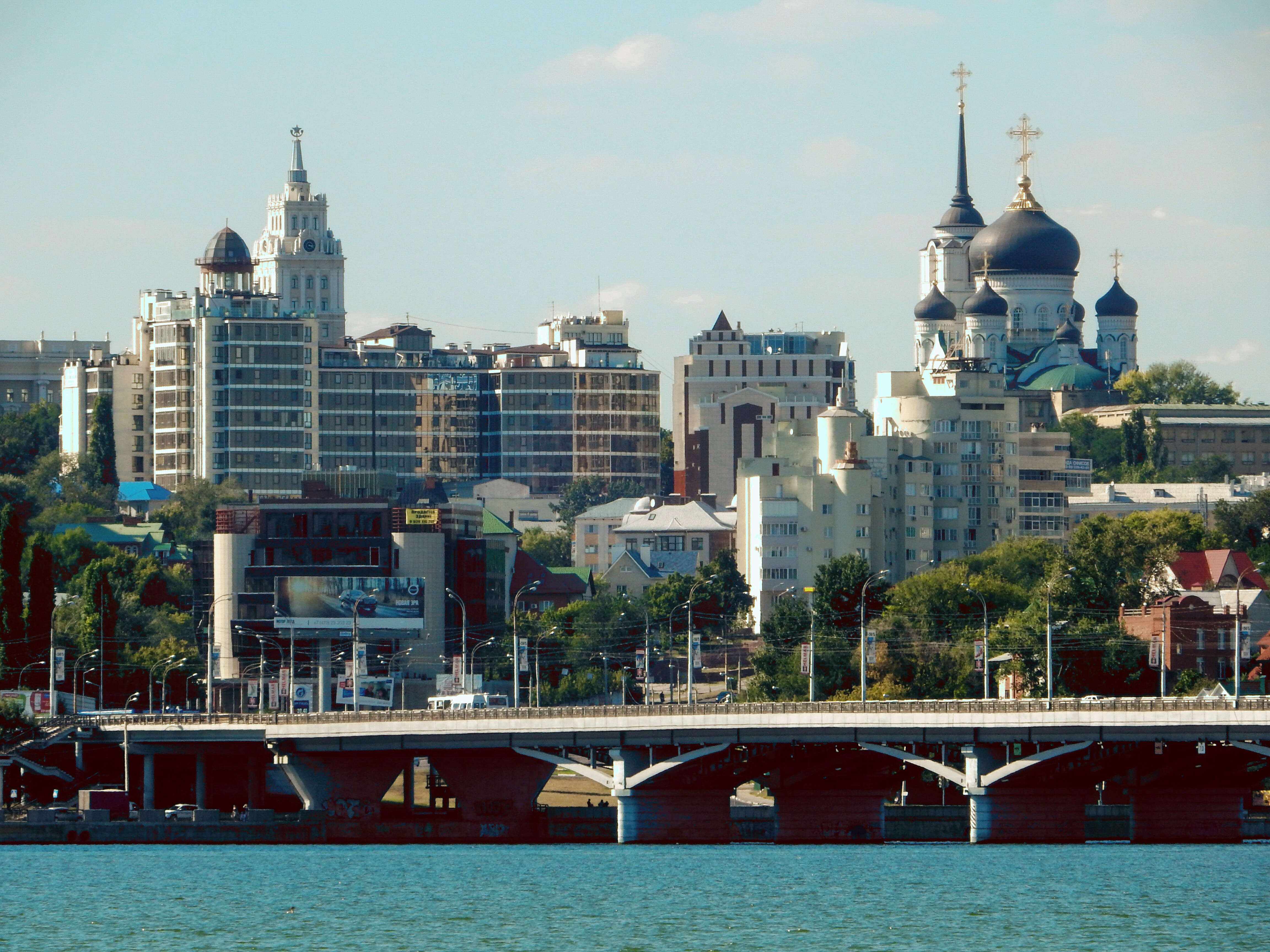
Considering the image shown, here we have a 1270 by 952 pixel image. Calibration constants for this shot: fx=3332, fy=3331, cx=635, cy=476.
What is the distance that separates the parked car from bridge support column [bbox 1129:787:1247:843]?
6546 centimetres

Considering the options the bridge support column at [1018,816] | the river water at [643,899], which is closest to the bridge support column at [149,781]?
the river water at [643,899]

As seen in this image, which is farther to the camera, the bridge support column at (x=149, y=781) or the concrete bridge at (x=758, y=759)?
the bridge support column at (x=149, y=781)

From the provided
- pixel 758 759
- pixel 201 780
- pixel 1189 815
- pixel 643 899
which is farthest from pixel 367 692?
pixel 643 899

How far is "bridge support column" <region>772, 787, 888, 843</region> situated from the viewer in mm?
147375

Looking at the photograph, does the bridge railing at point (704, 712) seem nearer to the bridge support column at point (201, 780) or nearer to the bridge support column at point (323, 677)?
the bridge support column at point (201, 780)

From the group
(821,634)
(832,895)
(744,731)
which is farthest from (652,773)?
(821,634)

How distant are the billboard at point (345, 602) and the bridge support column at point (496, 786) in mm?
44591

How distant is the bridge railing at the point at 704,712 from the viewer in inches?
5113

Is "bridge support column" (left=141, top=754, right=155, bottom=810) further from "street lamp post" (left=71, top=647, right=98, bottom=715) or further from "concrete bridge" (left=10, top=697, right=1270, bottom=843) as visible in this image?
"street lamp post" (left=71, top=647, right=98, bottom=715)

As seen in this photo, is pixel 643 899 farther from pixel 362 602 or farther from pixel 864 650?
pixel 362 602

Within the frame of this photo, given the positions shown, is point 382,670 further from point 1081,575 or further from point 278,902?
point 278,902

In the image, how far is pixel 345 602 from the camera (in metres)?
196

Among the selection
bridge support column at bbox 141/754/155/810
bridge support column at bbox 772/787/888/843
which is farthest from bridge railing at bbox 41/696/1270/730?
bridge support column at bbox 772/787/888/843

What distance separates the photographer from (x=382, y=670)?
7771 inches
